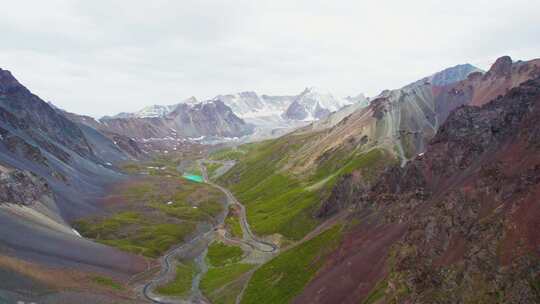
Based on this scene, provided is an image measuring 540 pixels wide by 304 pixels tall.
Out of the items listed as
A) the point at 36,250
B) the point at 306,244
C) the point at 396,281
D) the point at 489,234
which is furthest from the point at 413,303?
the point at 36,250

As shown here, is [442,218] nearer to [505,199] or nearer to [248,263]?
[505,199]

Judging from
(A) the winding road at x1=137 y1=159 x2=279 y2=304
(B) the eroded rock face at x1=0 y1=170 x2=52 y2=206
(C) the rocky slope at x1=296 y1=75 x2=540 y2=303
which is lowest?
(A) the winding road at x1=137 y1=159 x2=279 y2=304

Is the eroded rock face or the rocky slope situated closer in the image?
the rocky slope

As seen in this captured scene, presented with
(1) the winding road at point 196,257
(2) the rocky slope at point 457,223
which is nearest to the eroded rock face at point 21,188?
(1) the winding road at point 196,257

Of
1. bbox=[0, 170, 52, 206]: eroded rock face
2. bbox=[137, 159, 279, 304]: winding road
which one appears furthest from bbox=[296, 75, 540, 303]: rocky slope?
bbox=[0, 170, 52, 206]: eroded rock face

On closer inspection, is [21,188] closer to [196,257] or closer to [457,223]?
[196,257]

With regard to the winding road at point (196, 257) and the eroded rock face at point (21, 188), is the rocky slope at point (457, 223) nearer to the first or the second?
the winding road at point (196, 257)

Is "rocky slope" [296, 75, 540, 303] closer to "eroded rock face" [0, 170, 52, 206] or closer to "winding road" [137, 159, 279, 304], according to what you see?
"winding road" [137, 159, 279, 304]

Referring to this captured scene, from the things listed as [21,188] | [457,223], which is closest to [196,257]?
[21,188]

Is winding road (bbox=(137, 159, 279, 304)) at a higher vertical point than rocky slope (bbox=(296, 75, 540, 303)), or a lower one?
lower
